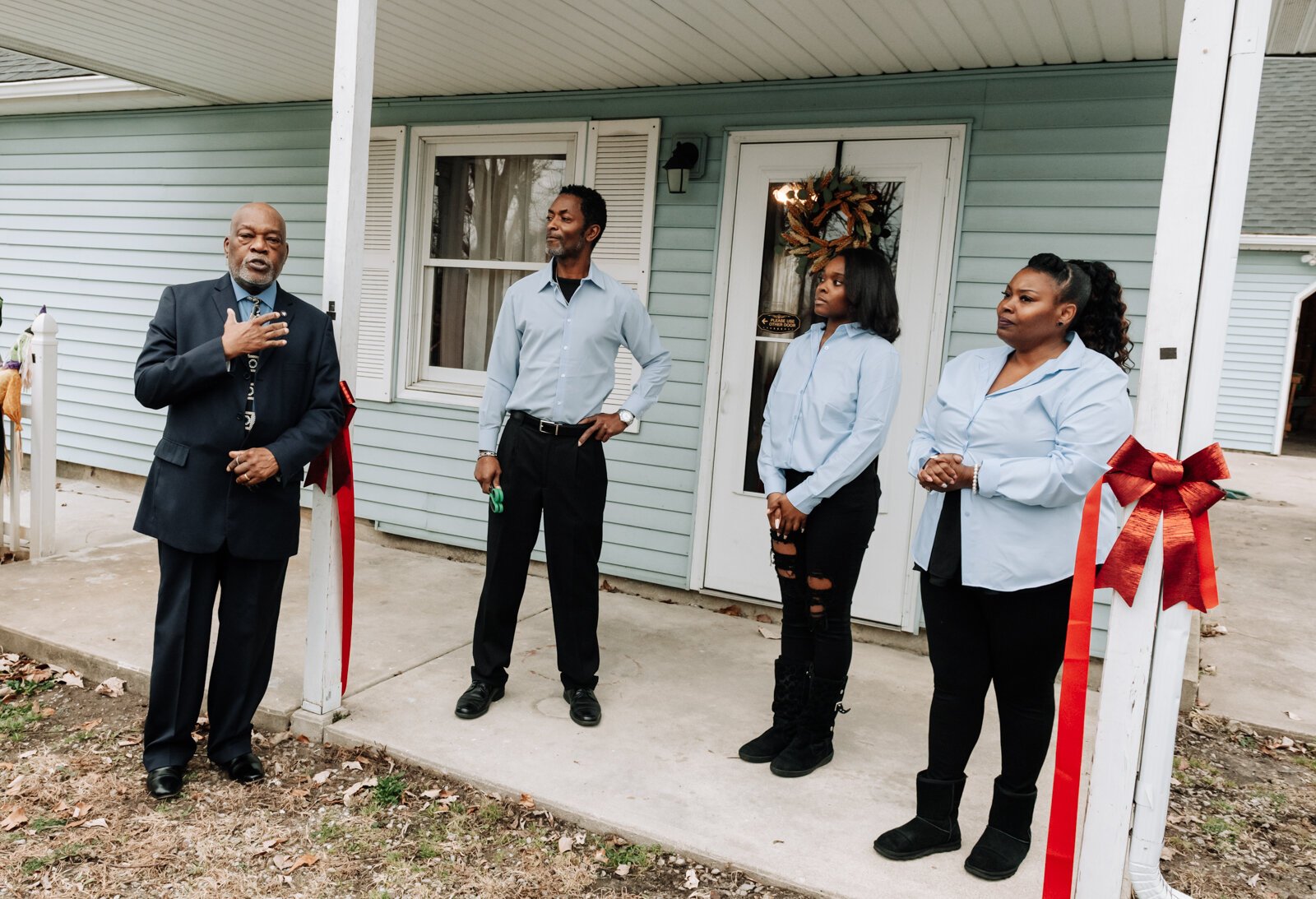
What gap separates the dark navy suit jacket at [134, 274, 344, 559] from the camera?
8.89 ft

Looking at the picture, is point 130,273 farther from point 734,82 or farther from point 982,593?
point 982,593

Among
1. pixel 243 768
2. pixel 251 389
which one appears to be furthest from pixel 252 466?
pixel 243 768

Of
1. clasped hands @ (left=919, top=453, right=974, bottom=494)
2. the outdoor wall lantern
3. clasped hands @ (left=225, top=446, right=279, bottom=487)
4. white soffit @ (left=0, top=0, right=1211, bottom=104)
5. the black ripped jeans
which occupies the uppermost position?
white soffit @ (left=0, top=0, right=1211, bottom=104)

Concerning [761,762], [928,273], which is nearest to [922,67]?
[928,273]

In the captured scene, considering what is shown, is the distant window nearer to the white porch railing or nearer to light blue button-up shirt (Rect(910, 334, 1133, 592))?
the white porch railing

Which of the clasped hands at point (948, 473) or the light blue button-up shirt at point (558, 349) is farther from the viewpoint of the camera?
the light blue button-up shirt at point (558, 349)

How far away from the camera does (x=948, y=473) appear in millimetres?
2342

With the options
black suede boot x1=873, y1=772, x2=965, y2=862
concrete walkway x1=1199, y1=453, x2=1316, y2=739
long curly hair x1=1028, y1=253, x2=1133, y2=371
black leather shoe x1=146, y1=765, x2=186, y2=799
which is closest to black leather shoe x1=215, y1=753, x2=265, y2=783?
black leather shoe x1=146, y1=765, x2=186, y2=799

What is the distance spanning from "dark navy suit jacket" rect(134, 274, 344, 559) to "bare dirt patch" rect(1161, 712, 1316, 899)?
9.06ft

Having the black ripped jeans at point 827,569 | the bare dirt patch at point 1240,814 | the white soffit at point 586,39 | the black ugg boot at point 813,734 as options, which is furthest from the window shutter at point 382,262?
the bare dirt patch at point 1240,814

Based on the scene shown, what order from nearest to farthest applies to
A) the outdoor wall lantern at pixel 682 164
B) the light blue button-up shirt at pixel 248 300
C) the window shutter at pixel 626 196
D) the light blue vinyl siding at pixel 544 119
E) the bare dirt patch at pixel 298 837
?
the bare dirt patch at pixel 298 837, the light blue button-up shirt at pixel 248 300, the light blue vinyl siding at pixel 544 119, the outdoor wall lantern at pixel 682 164, the window shutter at pixel 626 196

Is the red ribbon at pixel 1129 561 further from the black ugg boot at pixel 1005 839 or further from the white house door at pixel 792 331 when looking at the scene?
the white house door at pixel 792 331

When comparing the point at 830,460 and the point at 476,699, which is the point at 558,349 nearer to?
the point at 830,460

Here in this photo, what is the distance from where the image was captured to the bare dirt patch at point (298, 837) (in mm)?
2473
